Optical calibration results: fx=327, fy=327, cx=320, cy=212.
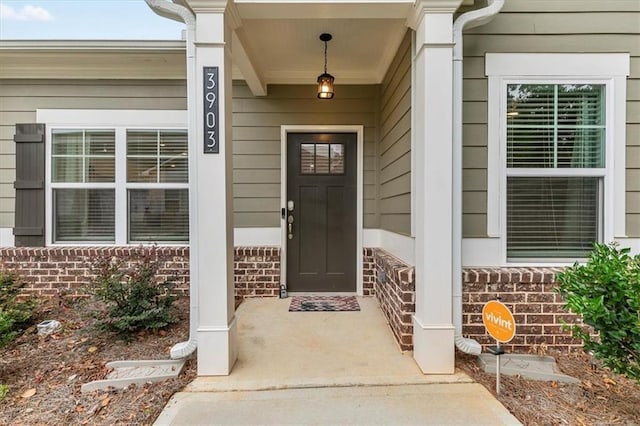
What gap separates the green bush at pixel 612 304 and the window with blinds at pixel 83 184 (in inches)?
171

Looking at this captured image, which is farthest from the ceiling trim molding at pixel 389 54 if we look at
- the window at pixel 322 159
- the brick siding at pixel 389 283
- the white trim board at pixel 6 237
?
the white trim board at pixel 6 237

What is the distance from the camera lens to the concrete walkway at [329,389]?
5.72 ft

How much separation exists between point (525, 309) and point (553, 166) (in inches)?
43.8

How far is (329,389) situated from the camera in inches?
78.5

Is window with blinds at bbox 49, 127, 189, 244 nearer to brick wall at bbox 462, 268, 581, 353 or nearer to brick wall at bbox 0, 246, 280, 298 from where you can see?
brick wall at bbox 0, 246, 280, 298

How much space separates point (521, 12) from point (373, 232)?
241cm

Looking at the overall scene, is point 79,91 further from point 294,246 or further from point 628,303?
point 628,303

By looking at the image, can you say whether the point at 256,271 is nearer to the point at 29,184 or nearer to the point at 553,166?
the point at 29,184

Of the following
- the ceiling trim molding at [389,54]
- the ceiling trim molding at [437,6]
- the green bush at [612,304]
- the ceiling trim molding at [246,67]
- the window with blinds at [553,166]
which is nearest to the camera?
the green bush at [612,304]

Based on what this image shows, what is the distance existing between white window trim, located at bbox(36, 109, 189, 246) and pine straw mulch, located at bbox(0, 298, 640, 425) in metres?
1.48

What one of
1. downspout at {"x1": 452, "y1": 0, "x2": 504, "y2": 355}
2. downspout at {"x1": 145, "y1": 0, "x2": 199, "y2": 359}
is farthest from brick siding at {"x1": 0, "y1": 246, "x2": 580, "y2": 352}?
downspout at {"x1": 145, "y1": 0, "x2": 199, "y2": 359}

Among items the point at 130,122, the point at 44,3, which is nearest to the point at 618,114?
the point at 130,122

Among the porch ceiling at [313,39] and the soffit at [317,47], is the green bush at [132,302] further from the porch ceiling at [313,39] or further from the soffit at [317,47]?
the soffit at [317,47]

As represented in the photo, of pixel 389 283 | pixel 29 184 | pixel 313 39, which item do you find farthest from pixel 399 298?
pixel 29 184
